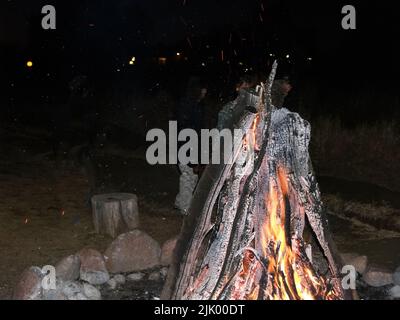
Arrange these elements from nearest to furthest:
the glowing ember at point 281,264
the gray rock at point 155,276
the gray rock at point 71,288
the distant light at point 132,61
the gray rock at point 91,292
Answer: the glowing ember at point 281,264 → the gray rock at point 71,288 → the gray rock at point 91,292 → the gray rock at point 155,276 → the distant light at point 132,61

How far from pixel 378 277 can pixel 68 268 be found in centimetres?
272

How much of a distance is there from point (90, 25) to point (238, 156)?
2541 cm

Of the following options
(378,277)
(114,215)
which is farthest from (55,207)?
(378,277)

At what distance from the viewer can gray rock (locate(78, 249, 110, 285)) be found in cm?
489

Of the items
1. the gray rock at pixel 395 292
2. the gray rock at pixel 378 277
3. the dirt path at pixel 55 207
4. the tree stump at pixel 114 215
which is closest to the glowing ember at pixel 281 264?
the gray rock at pixel 395 292

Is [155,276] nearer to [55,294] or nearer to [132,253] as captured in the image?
[132,253]

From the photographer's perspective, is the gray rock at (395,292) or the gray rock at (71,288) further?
the gray rock at (395,292)

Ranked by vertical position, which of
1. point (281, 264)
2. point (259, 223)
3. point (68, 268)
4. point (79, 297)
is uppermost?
point (259, 223)

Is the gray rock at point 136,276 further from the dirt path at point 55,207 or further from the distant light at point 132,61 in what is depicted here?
→ the distant light at point 132,61

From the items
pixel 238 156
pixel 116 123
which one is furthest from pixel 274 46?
pixel 238 156

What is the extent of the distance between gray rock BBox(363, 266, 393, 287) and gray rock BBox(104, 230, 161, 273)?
1971 mm

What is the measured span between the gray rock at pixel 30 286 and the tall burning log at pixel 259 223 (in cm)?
110

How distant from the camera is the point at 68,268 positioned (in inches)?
187

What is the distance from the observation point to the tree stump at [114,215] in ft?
22.2
